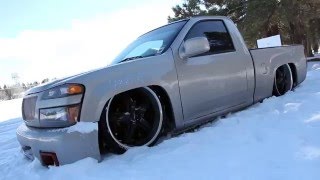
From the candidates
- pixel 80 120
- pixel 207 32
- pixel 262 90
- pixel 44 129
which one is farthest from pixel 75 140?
pixel 262 90

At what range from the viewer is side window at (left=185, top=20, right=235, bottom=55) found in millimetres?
4680

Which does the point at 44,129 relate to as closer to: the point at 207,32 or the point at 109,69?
the point at 109,69

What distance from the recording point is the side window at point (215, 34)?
468cm

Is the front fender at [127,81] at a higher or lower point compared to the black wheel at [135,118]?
higher

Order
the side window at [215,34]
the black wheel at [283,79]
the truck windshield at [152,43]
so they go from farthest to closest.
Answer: the black wheel at [283,79] → the side window at [215,34] → the truck windshield at [152,43]

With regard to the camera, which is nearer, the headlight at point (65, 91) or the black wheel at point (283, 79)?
the headlight at point (65, 91)

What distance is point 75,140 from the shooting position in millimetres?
3322

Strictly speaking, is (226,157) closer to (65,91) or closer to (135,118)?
(135,118)

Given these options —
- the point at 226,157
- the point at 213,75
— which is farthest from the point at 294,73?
the point at 226,157

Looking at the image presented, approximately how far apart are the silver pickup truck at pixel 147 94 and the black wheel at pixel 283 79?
85 cm

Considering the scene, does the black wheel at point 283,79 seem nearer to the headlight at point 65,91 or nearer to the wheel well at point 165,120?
the wheel well at point 165,120

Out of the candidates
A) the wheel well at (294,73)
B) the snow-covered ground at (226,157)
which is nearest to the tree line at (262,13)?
the wheel well at (294,73)

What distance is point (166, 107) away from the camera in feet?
13.3

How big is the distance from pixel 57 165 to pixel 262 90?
3.09m
